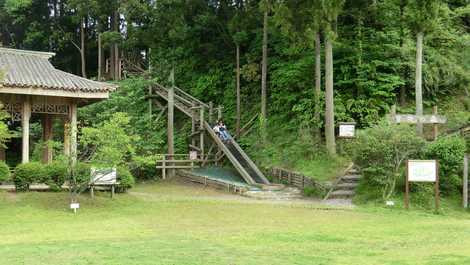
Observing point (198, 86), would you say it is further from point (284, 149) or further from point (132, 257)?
point (132, 257)

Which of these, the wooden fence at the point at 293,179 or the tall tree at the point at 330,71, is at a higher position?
the tall tree at the point at 330,71

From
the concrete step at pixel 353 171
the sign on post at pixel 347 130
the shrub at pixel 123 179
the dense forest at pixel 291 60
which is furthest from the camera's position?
the dense forest at pixel 291 60

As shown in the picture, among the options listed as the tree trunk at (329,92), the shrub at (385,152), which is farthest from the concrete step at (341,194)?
the tree trunk at (329,92)

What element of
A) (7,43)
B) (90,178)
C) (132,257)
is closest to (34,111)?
(90,178)

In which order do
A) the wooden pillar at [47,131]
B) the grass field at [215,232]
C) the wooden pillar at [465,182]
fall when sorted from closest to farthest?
the grass field at [215,232] → the wooden pillar at [465,182] → the wooden pillar at [47,131]

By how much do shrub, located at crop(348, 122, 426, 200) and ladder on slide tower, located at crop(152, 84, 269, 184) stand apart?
5.02 meters

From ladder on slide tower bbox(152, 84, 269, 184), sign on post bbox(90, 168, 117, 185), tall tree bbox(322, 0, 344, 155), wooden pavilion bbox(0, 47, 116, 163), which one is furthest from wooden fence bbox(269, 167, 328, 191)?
wooden pavilion bbox(0, 47, 116, 163)

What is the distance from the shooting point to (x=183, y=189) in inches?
891

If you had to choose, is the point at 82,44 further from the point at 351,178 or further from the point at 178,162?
the point at 351,178

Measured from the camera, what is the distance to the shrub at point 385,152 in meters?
17.4

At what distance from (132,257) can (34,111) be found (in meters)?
12.1

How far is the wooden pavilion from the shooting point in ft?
57.0

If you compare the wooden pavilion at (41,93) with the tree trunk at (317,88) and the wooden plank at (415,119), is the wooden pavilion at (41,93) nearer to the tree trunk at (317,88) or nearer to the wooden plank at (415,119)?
the tree trunk at (317,88)

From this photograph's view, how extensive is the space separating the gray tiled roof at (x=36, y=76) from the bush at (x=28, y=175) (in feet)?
8.45
